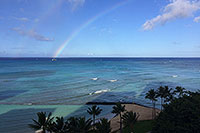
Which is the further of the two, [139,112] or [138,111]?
[138,111]

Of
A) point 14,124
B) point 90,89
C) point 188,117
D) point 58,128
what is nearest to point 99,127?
point 58,128

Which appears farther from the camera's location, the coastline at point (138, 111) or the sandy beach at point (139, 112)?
the coastline at point (138, 111)

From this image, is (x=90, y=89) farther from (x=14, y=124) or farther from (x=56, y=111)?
(x=14, y=124)

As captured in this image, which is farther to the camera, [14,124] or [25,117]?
[25,117]

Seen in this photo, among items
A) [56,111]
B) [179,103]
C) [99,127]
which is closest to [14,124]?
[56,111]

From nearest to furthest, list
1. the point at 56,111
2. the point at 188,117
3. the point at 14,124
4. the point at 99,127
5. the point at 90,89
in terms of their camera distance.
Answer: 1. the point at 99,127
2. the point at 188,117
3. the point at 14,124
4. the point at 56,111
5. the point at 90,89

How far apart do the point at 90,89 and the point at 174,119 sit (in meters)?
52.1

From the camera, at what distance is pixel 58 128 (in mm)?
23266

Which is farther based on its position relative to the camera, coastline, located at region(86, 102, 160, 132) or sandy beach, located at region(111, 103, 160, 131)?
coastline, located at region(86, 102, 160, 132)

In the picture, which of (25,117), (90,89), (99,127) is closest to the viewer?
(99,127)

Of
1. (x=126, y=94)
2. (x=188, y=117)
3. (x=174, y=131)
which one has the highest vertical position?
(x=188, y=117)

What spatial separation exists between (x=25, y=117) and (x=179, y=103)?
4112 centimetres

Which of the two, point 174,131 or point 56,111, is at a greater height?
point 174,131

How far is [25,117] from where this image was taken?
136 feet
